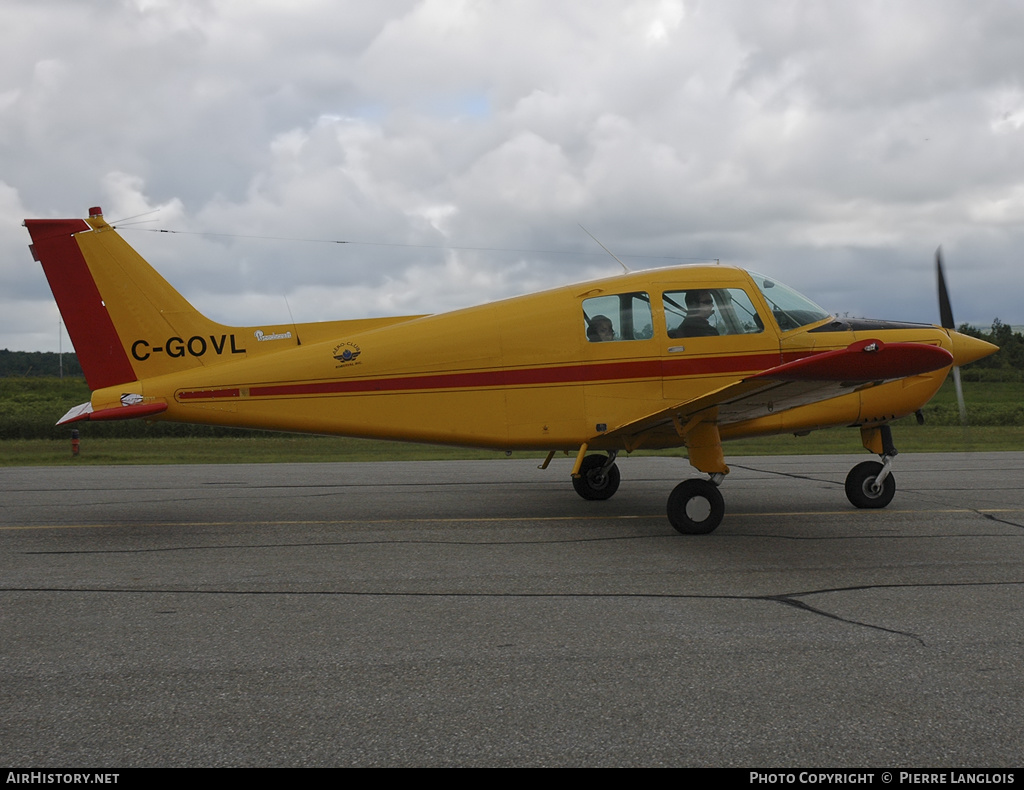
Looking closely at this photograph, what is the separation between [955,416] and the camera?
115 feet

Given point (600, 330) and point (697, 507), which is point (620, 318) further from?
point (697, 507)

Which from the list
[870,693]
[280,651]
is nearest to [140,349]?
[280,651]

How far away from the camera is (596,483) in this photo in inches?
454

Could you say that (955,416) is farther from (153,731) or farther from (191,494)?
(153,731)

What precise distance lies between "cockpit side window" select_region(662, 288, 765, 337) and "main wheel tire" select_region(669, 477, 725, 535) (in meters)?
1.88

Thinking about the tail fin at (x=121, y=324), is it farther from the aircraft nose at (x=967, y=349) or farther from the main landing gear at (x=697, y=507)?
the aircraft nose at (x=967, y=349)

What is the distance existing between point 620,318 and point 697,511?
2330 mm

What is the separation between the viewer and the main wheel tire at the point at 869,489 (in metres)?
10.5

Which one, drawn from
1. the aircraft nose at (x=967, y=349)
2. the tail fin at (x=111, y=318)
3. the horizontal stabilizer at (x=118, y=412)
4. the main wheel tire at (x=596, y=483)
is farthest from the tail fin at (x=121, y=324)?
the aircraft nose at (x=967, y=349)

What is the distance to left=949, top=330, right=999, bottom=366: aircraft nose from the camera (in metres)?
10.0

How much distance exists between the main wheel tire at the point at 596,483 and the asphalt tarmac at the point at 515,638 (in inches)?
40.0

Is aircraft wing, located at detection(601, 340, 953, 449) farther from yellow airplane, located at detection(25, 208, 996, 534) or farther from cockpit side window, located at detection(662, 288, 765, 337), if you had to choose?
cockpit side window, located at detection(662, 288, 765, 337)

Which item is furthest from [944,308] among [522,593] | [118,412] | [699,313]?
[118,412]

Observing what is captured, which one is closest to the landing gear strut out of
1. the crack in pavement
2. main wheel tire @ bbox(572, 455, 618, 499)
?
→ main wheel tire @ bbox(572, 455, 618, 499)
